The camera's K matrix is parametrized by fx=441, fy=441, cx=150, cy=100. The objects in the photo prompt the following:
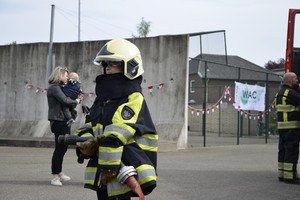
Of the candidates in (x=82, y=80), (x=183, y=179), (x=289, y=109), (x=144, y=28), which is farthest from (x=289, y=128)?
(x=144, y=28)

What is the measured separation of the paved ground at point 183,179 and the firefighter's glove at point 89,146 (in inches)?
106

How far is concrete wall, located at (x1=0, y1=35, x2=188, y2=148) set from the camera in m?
13.7

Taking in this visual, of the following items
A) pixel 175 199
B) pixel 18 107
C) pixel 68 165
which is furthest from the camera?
pixel 18 107

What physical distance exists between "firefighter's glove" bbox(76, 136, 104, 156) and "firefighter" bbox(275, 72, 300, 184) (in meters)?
5.02

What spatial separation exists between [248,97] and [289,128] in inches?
337

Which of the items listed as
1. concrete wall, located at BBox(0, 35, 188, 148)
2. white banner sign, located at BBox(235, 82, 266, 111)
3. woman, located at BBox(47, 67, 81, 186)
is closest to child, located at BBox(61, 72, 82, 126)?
woman, located at BBox(47, 67, 81, 186)

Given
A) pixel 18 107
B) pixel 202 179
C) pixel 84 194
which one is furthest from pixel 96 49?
pixel 84 194

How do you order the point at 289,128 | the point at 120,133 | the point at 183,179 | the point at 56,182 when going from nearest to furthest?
the point at 120,133 → the point at 56,182 → the point at 183,179 → the point at 289,128

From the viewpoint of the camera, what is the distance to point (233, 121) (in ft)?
78.4

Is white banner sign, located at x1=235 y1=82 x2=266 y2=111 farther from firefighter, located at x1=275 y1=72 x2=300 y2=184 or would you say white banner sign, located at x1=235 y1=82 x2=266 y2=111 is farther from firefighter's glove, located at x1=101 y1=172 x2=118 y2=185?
firefighter's glove, located at x1=101 y1=172 x2=118 y2=185

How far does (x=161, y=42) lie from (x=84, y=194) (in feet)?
28.6

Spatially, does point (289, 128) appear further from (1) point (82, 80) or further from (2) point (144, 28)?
(2) point (144, 28)

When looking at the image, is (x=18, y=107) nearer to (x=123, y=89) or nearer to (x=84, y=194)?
(x=84, y=194)

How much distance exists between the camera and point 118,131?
3.19 m
